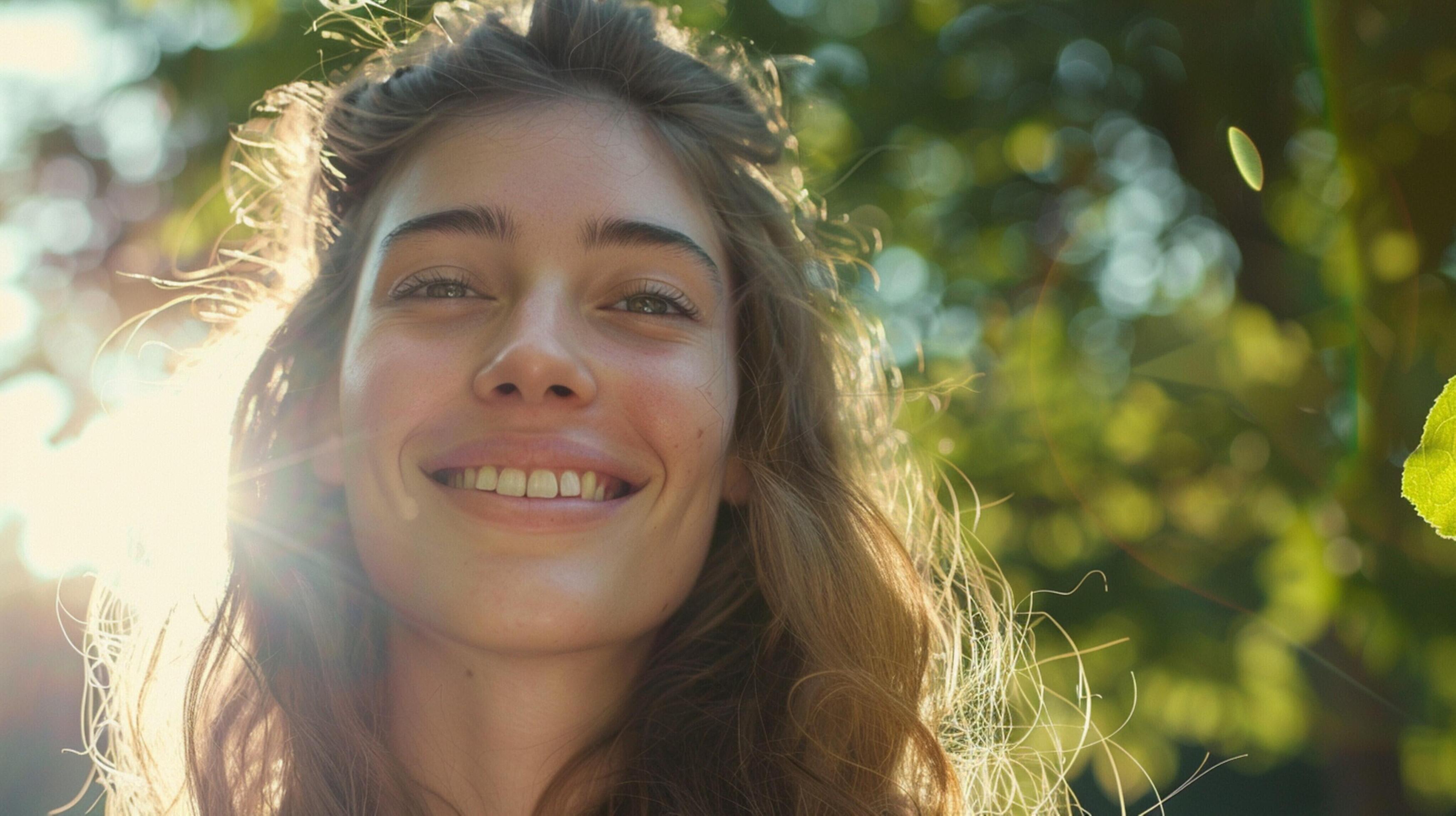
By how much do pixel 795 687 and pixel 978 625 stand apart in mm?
2492

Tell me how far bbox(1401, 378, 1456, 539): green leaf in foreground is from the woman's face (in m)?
1.45

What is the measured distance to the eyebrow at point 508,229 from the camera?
2.04 meters

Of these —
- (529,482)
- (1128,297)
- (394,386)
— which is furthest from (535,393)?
(1128,297)

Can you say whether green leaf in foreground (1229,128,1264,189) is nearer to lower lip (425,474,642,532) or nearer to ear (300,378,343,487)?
lower lip (425,474,642,532)

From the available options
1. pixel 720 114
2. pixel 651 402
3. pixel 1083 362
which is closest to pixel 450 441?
pixel 651 402

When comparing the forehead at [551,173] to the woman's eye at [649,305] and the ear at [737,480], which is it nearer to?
the woman's eye at [649,305]

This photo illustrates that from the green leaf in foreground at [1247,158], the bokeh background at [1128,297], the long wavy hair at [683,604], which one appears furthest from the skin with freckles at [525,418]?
the green leaf in foreground at [1247,158]

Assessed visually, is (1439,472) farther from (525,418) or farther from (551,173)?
(551,173)

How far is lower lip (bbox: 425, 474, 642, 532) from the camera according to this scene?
193 centimetres

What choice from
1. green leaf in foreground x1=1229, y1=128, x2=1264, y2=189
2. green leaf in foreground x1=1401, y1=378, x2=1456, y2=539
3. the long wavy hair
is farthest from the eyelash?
green leaf in foreground x1=1229, y1=128, x2=1264, y2=189

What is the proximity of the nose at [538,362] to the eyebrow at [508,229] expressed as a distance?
14cm

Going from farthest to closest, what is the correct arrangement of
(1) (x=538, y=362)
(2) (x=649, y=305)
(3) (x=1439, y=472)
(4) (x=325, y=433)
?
(4) (x=325, y=433) < (2) (x=649, y=305) < (1) (x=538, y=362) < (3) (x=1439, y=472)

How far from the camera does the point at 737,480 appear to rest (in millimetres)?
2344

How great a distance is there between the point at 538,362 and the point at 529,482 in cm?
22
